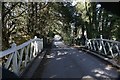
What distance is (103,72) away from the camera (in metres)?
10.5

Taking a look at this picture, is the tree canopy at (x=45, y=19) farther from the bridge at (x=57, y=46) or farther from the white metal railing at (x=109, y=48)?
the white metal railing at (x=109, y=48)

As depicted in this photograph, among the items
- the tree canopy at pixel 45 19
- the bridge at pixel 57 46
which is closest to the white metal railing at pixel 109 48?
the bridge at pixel 57 46

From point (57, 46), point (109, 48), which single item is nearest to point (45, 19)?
point (57, 46)

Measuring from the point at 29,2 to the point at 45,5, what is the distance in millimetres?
5329

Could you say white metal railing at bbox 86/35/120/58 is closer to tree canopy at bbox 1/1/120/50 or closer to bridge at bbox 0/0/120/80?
bridge at bbox 0/0/120/80

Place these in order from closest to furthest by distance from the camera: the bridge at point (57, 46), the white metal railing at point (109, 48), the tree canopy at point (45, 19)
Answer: the bridge at point (57, 46), the white metal railing at point (109, 48), the tree canopy at point (45, 19)

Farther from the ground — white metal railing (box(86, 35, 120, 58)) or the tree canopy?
the tree canopy

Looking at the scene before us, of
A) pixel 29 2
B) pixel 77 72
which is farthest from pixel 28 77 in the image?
pixel 29 2

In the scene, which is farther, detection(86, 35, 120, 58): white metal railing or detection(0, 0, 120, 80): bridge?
detection(86, 35, 120, 58): white metal railing

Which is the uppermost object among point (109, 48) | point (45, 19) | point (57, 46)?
point (45, 19)

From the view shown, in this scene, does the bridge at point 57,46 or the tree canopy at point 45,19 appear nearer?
the bridge at point 57,46

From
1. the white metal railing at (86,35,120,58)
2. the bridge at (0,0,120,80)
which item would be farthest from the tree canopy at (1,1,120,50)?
the white metal railing at (86,35,120,58)

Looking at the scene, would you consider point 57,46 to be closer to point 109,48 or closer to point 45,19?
point 45,19

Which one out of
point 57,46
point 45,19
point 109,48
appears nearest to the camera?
point 109,48
